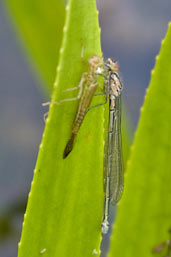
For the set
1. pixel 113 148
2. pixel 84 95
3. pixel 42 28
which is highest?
pixel 42 28

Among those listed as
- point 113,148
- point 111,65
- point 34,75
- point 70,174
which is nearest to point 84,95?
point 70,174

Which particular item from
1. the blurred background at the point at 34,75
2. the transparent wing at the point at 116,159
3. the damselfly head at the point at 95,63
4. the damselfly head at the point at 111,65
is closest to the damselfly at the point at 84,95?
the damselfly head at the point at 95,63

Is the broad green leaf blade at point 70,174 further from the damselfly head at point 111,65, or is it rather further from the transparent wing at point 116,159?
the transparent wing at point 116,159

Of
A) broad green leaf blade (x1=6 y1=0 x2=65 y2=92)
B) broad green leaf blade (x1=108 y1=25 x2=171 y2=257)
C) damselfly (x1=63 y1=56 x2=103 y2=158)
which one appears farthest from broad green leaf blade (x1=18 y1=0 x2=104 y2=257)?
broad green leaf blade (x1=6 y1=0 x2=65 y2=92)

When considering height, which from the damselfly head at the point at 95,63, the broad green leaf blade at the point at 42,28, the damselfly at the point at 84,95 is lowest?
the damselfly at the point at 84,95

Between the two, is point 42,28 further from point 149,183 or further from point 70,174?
point 149,183

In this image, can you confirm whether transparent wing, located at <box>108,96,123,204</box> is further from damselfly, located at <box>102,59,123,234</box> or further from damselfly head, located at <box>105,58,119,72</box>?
damselfly head, located at <box>105,58,119,72</box>

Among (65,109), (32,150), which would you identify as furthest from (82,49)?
(32,150)
